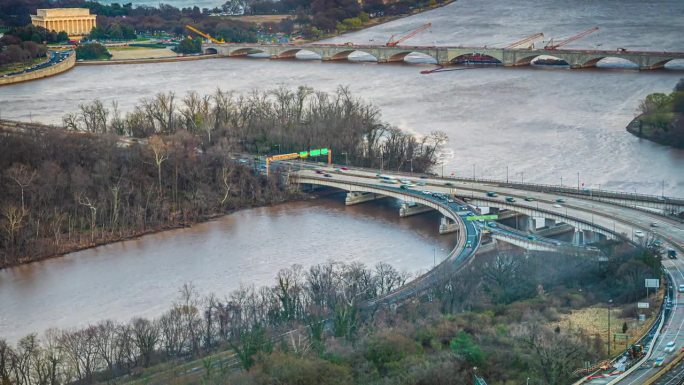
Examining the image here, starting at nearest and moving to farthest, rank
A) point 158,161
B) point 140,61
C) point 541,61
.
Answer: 1. point 158,161
2. point 541,61
3. point 140,61

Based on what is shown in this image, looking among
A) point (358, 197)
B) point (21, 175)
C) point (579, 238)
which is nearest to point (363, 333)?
point (579, 238)

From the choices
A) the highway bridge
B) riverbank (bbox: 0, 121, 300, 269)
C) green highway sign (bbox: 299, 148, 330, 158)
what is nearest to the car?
the highway bridge

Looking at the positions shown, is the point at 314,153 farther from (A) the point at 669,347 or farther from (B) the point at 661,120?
(A) the point at 669,347

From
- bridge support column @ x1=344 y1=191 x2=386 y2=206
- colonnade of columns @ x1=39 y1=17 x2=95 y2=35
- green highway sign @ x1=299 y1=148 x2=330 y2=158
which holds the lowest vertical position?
bridge support column @ x1=344 y1=191 x2=386 y2=206

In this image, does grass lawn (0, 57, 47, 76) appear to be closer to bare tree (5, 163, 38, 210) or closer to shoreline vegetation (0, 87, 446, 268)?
shoreline vegetation (0, 87, 446, 268)

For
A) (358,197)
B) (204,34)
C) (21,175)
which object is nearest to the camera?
(21,175)

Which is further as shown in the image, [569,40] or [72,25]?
[72,25]

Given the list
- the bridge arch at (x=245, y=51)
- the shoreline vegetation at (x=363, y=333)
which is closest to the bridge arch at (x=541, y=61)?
the bridge arch at (x=245, y=51)
